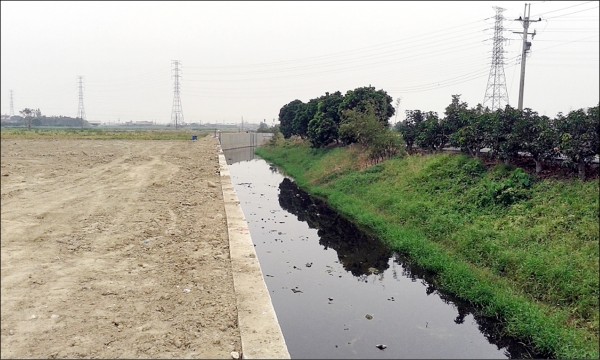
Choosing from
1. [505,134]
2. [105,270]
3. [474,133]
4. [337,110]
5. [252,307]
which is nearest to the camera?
[252,307]

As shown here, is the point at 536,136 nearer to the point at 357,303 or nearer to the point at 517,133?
the point at 517,133

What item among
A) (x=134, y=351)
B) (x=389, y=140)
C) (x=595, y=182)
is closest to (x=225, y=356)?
(x=134, y=351)

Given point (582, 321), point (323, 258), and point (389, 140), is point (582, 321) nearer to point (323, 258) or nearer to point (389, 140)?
point (323, 258)

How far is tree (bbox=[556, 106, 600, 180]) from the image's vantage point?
35.0 ft

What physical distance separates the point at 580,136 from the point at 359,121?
13.9 meters

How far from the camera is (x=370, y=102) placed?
2697cm

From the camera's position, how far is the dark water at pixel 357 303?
746 cm

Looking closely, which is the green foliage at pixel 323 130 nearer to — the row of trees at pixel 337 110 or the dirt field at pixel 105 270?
the row of trees at pixel 337 110

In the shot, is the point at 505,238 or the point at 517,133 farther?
the point at 517,133

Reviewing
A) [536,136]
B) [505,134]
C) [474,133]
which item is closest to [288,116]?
[474,133]

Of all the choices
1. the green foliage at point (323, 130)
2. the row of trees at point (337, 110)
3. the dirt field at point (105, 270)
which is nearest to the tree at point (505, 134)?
the dirt field at point (105, 270)

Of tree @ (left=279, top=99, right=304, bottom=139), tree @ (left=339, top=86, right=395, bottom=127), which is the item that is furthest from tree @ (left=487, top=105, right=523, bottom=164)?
A: tree @ (left=279, top=99, right=304, bottom=139)

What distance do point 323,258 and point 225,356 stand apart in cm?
773

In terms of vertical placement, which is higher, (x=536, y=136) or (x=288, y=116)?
(x=288, y=116)
